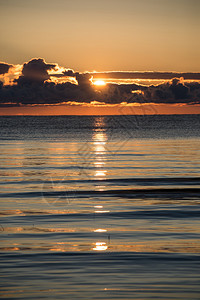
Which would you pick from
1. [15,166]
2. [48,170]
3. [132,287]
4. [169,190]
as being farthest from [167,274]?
[15,166]

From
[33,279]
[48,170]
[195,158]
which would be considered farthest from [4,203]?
[195,158]

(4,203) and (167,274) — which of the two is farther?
(4,203)

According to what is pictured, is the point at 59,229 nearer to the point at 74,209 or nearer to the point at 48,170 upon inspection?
the point at 74,209

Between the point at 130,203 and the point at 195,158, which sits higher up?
the point at 195,158

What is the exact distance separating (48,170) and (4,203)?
47.7 ft

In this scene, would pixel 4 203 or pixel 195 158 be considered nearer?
pixel 4 203

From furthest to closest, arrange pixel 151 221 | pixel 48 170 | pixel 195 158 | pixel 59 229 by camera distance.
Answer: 1. pixel 195 158
2. pixel 48 170
3. pixel 151 221
4. pixel 59 229

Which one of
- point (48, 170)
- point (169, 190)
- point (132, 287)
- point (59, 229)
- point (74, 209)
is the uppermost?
point (48, 170)

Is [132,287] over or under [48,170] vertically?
under

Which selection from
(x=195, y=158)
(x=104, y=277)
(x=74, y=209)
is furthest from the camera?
(x=195, y=158)

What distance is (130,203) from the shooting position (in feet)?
80.9

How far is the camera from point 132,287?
13000 mm

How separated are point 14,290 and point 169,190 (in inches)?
659

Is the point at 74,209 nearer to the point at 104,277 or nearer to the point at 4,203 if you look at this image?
the point at 4,203
